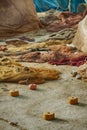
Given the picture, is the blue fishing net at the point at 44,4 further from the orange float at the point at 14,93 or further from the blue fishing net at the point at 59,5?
the orange float at the point at 14,93

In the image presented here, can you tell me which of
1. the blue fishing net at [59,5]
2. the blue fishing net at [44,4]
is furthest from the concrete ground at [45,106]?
the blue fishing net at [44,4]

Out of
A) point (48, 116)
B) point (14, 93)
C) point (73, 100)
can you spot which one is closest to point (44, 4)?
point (14, 93)

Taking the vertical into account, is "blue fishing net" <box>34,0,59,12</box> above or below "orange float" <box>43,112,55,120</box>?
below

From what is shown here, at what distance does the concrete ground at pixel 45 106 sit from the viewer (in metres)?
4.81

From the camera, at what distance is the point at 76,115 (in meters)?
5.11

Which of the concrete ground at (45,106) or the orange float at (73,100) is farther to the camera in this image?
the orange float at (73,100)

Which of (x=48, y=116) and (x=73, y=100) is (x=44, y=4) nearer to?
(x=73, y=100)

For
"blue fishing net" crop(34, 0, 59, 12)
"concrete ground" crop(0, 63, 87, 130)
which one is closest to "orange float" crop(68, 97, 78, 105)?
"concrete ground" crop(0, 63, 87, 130)

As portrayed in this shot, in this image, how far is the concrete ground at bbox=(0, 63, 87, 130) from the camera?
15.8 feet

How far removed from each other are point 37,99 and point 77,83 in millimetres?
1012

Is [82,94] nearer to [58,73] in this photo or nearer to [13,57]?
[58,73]

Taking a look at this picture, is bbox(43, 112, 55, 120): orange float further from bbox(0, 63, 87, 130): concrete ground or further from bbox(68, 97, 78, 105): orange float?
bbox(68, 97, 78, 105): orange float

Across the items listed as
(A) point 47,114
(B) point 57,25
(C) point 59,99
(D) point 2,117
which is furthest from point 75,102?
(B) point 57,25

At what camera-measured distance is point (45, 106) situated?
546 cm
